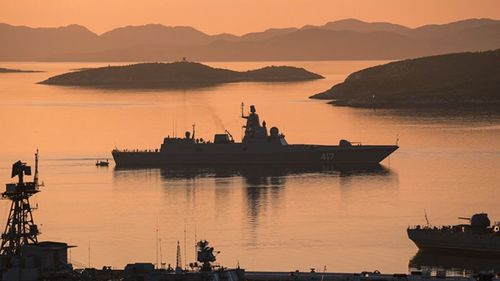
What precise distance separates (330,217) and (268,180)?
31862 millimetres

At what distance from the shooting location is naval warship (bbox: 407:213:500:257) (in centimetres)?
8312

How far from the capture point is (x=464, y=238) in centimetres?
8412

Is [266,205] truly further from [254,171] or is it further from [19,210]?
[19,210]

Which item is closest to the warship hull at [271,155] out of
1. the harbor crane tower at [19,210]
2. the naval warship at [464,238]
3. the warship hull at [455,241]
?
the naval warship at [464,238]

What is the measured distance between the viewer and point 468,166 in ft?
470

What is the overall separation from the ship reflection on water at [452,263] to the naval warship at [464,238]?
418 millimetres

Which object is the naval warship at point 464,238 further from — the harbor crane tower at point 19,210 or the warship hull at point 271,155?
the warship hull at point 271,155

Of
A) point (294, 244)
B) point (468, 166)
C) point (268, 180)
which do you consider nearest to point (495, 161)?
point (468, 166)

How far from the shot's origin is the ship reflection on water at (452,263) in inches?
3105

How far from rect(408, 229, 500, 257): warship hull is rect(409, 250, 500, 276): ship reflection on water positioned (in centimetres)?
37

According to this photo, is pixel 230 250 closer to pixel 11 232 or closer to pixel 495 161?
pixel 11 232

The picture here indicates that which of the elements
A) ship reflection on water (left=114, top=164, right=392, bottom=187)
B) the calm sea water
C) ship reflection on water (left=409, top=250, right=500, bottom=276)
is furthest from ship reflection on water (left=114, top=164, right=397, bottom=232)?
ship reflection on water (left=409, top=250, right=500, bottom=276)

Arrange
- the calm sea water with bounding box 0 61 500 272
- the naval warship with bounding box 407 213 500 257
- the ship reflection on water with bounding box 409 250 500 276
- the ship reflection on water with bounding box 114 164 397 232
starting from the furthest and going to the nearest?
the ship reflection on water with bounding box 114 164 397 232
the calm sea water with bounding box 0 61 500 272
the naval warship with bounding box 407 213 500 257
the ship reflection on water with bounding box 409 250 500 276

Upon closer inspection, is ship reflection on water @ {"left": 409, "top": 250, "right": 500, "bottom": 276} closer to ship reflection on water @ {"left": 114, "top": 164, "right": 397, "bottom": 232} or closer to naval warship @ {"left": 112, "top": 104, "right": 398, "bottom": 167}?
ship reflection on water @ {"left": 114, "top": 164, "right": 397, "bottom": 232}
